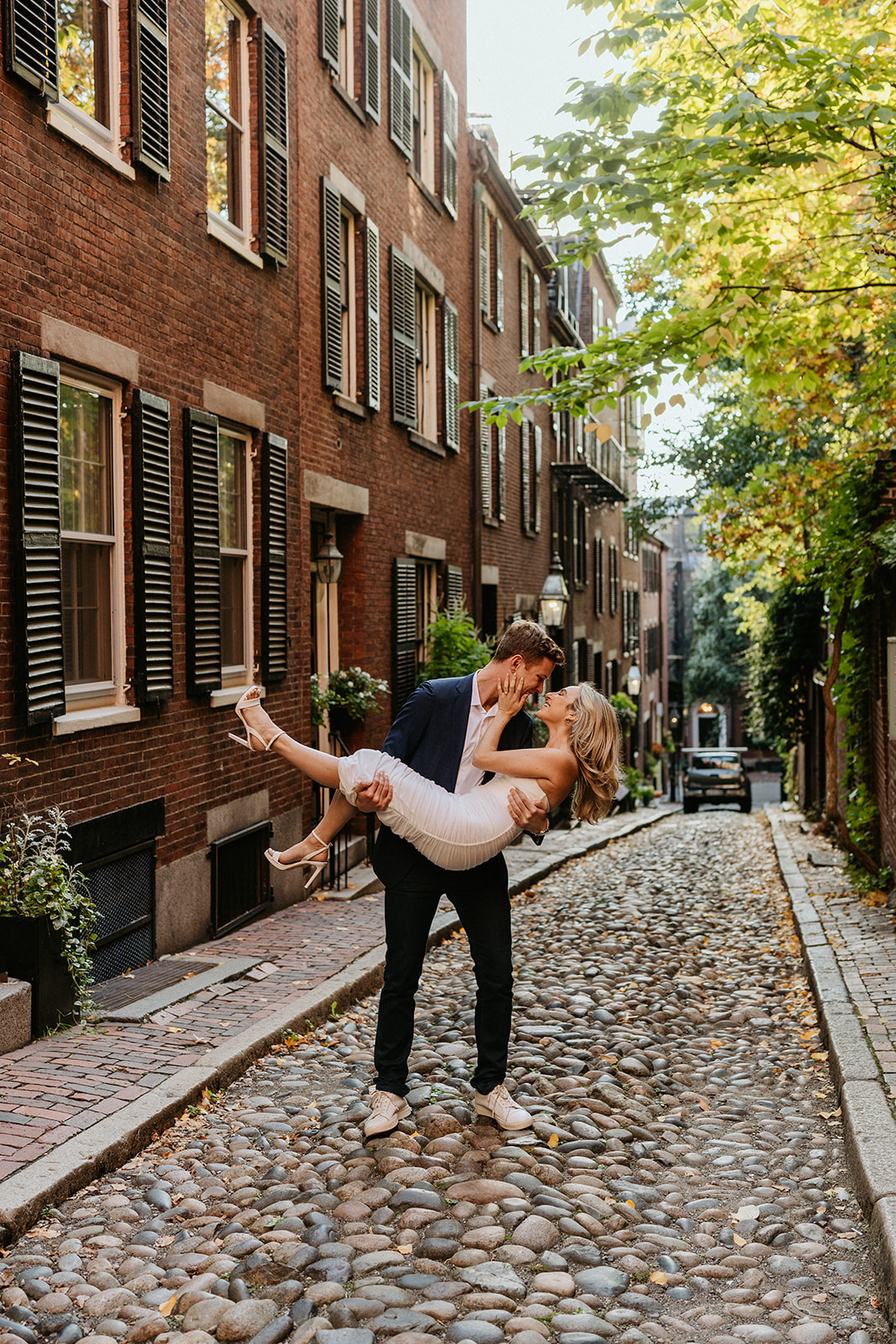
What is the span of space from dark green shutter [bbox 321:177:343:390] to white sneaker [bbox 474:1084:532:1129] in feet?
25.3

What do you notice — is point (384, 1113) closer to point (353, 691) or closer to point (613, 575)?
point (353, 691)

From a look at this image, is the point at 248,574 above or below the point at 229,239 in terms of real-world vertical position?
below

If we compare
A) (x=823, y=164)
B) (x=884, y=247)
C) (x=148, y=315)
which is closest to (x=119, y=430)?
(x=148, y=315)

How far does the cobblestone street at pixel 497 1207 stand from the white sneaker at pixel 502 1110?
0.06 m

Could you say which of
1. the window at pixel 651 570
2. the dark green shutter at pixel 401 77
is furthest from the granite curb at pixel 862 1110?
the window at pixel 651 570

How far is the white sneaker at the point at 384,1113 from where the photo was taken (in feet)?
15.1

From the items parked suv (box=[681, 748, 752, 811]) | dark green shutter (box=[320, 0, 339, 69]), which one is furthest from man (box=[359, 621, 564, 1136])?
parked suv (box=[681, 748, 752, 811])

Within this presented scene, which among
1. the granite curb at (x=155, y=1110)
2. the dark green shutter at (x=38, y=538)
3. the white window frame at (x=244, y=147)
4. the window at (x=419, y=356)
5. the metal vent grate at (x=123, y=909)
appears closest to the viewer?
the granite curb at (x=155, y=1110)

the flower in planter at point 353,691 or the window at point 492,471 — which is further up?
the window at point 492,471

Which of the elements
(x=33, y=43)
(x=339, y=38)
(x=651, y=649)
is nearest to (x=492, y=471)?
(x=339, y=38)

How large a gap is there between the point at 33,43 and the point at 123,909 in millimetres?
4593

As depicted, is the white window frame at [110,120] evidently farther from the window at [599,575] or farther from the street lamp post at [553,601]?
the window at [599,575]

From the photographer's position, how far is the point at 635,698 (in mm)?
38188

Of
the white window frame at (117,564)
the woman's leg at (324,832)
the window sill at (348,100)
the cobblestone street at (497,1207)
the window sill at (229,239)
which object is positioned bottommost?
the cobblestone street at (497,1207)
